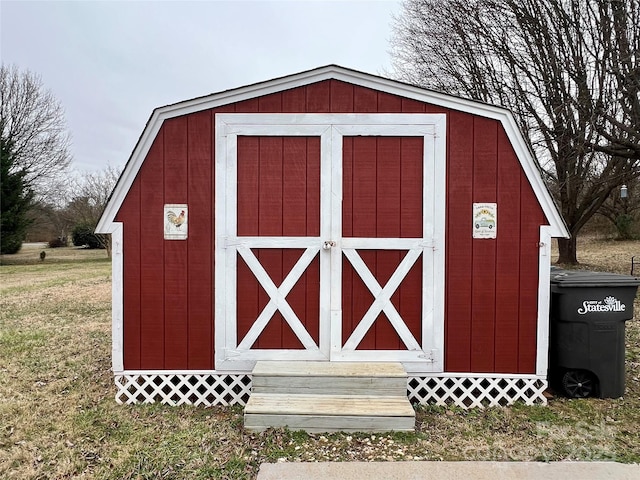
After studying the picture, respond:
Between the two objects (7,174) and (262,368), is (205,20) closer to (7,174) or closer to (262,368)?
(262,368)

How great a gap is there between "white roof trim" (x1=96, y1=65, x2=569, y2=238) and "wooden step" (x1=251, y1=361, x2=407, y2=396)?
1956mm

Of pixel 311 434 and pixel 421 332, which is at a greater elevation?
pixel 421 332

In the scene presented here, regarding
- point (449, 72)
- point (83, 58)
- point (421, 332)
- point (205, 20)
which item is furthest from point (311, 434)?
point (83, 58)

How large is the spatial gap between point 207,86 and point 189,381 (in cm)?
1768

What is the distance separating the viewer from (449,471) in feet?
9.07

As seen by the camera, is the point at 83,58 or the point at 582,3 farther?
the point at 83,58

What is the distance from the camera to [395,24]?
14984 millimetres

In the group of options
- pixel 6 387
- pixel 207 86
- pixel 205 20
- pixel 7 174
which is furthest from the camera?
pixel 7 174

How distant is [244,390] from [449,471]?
1.94 m

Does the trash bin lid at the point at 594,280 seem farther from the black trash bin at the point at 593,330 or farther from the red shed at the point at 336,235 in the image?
the red shed at the point at 336,235

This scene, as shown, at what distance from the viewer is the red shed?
150 inches

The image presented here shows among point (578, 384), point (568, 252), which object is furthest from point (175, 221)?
point (568, 252)

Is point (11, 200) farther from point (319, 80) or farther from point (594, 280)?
Answer: point (594, 280)

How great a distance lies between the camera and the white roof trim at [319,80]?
3.77 m
